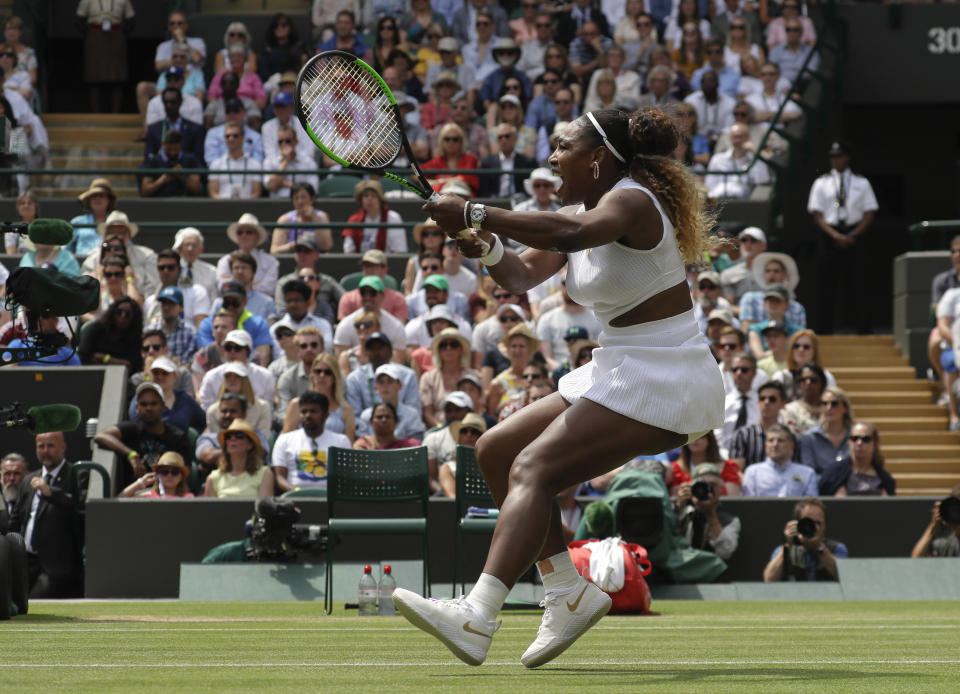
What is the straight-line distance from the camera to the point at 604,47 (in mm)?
19750

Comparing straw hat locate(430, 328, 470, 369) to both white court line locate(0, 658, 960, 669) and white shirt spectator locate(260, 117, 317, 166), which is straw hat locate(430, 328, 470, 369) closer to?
white shirt spectator locate(260, 117, 317, 166)

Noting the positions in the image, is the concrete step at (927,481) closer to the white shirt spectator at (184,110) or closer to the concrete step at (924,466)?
the concrete step at (924,466)

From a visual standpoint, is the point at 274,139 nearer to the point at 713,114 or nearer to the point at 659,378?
the point at 713,114

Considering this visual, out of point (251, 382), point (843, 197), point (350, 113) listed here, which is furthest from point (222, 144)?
point (350, 113)

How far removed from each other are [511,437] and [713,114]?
13631mm

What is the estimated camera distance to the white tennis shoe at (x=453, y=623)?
5.15m

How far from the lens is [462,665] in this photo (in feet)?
18.0

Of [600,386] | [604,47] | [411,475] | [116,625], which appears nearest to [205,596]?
[411,475]

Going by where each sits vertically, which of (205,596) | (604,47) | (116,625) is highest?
(604,47)

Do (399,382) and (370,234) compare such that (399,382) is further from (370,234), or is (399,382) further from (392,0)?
(392,0)

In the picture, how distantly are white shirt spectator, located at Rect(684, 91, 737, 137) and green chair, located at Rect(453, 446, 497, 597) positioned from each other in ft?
26.2

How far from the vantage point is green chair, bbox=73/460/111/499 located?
12.7m

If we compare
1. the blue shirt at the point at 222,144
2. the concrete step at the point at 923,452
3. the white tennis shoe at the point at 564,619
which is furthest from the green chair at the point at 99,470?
the white tennis shoe at the point at 564,619

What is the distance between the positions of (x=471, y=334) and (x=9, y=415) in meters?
7.24
